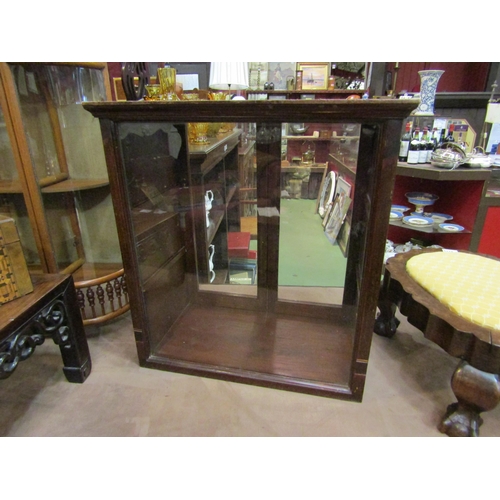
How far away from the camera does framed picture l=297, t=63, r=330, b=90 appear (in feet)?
8.07

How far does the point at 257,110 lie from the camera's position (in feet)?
2.40

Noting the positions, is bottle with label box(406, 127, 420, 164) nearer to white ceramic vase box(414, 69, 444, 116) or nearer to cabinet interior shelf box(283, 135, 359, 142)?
white ceramic vase box(414, 69, 444, 116)

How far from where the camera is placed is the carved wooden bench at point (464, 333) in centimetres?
75

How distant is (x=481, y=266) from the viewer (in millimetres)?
1038

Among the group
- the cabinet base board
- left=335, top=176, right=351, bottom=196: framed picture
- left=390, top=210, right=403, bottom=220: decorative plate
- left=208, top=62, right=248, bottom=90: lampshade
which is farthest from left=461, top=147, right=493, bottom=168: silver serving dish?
left=208, top=62, right=248, bottom=90: lampshade

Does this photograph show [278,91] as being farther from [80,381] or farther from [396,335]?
[80,381]

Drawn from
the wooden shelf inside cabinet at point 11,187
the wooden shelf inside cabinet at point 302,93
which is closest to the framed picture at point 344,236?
the wooden shelf inside cabinet at point 11,187

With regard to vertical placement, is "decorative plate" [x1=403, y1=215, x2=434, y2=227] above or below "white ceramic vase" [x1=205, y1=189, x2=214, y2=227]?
below

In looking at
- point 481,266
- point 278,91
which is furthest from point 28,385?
point 278,91

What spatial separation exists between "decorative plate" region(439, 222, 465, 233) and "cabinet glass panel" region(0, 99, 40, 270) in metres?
1.79

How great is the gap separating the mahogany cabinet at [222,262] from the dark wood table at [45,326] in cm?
18

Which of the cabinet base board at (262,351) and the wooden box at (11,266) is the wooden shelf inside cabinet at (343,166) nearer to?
the cabinet base board at (262,351)

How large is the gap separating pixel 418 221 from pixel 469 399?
1062 millimetres

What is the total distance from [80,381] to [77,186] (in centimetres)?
71
